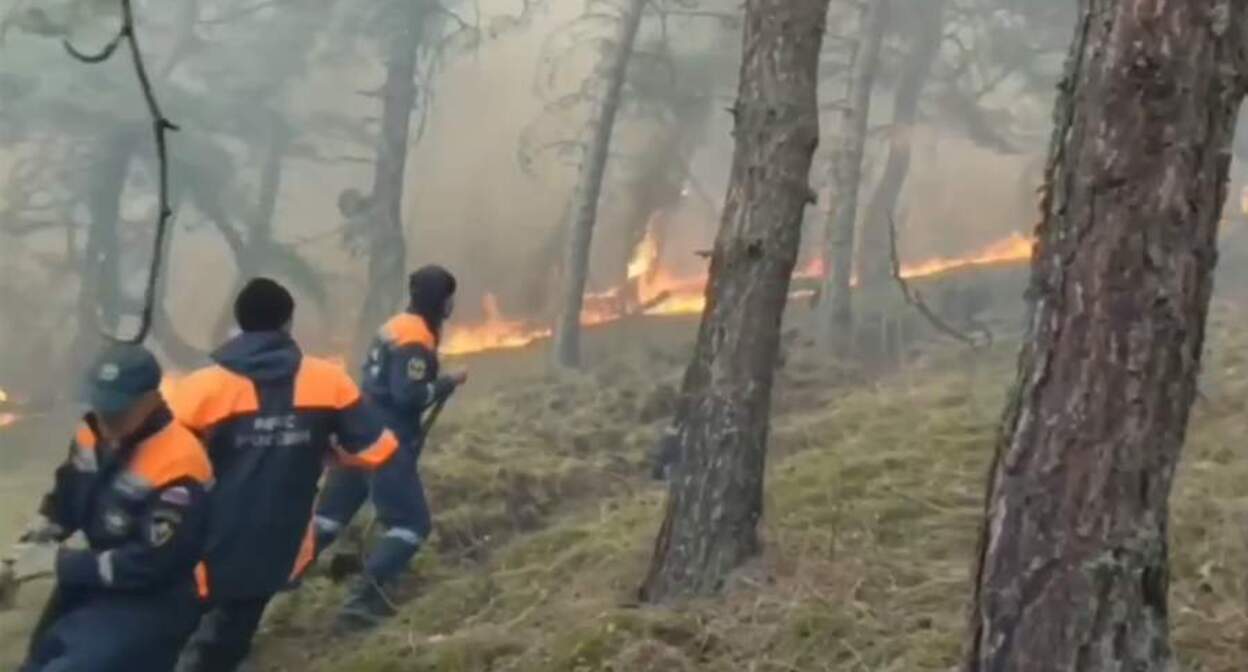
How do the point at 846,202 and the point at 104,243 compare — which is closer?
the point at 846,202

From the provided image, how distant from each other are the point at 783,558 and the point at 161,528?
2.61 metres

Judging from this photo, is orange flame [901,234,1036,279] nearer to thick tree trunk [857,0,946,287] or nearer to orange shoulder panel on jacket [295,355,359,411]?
thick tree trunk [857,0,946,287]

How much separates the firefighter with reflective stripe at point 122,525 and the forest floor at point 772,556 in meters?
1.40

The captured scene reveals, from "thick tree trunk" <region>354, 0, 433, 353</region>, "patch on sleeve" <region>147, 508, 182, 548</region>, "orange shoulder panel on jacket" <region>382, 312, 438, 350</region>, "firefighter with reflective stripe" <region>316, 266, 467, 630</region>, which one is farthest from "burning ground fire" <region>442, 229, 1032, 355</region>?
"patch on sleeve" <region>147, 508, 182, 548</region>

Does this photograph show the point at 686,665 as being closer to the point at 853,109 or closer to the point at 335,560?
the point at 335,560

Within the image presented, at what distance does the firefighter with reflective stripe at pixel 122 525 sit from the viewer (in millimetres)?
4809

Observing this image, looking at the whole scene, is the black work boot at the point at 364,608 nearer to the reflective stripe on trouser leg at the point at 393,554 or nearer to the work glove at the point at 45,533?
the reflective stripe on trouser leg at the point at 393,554

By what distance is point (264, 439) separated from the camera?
5.70 metres

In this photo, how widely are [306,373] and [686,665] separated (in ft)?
6.00

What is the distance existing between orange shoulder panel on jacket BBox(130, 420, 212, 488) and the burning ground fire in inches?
834

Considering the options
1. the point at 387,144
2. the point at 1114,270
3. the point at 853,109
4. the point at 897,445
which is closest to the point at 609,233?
the point at 387,144

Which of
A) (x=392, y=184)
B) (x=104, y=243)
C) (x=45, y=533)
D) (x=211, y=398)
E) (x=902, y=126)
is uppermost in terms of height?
(x=902, y=126)

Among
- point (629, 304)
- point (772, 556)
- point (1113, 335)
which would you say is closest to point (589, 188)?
point (629, 304)

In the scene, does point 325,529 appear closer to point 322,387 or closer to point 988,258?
point 322,387
